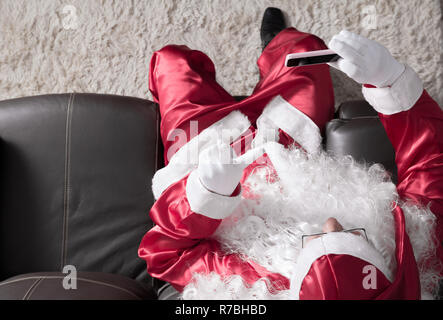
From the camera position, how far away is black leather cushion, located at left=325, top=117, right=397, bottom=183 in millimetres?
1035

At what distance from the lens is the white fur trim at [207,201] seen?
794mm

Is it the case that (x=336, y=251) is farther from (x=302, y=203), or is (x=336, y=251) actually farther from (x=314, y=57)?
(x=314, y=57)

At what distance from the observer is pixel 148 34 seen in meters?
1.44

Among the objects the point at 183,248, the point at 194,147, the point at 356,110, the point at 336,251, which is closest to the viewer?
the point at 336,251

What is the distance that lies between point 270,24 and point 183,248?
0.87 m

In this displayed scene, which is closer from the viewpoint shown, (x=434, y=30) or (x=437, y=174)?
(x=437, y=174)

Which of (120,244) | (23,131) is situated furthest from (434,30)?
(23,131)

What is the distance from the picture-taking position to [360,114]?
3.69ft

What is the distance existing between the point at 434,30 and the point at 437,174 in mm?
682

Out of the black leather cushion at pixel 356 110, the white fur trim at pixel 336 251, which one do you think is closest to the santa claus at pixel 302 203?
the white fur trim at pixel 336 251

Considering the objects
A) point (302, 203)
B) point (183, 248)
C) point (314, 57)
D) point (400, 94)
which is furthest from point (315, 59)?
point (183, 248)

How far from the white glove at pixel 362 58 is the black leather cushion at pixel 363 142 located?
24cm
